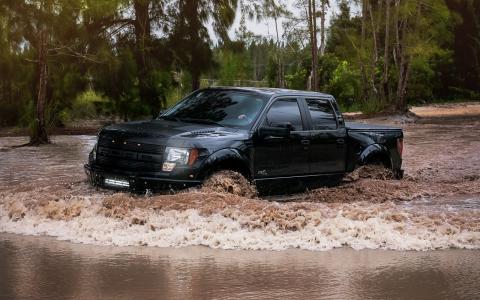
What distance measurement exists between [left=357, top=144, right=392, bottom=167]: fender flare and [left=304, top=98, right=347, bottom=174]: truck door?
42 centimetres

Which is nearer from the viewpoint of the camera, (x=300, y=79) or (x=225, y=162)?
(x=225, y=162)

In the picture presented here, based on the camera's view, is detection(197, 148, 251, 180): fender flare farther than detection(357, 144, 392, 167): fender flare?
No

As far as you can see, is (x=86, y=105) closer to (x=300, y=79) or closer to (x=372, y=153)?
(x=372, y=153)

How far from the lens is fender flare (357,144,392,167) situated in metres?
12.5

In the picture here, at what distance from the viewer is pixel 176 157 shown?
9.87 meters

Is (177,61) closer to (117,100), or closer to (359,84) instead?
(117,100)

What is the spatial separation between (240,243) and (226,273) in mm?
1439

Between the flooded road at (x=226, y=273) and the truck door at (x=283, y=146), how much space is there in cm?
276

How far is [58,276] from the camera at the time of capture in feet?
22.9

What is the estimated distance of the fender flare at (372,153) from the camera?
12.5 metres

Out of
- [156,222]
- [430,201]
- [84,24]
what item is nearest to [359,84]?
[84,24]

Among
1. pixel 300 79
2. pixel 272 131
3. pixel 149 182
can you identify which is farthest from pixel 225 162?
pixel 300 79

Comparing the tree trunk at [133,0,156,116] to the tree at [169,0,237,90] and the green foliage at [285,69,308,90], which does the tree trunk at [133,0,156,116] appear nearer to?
the tree at [169,0,237,90]

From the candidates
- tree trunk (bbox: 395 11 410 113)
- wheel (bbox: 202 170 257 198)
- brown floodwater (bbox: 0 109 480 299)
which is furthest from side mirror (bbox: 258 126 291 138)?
tree trunk (bbox: 395 11 410 113)
